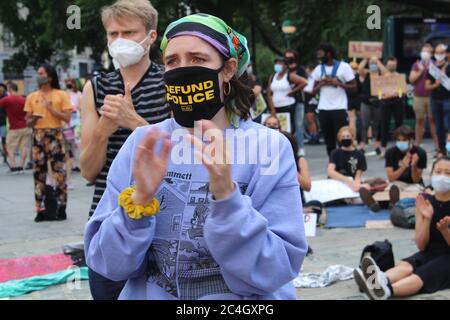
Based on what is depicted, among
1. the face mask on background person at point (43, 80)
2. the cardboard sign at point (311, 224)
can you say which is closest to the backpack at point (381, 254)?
the cardboard sign at point (311, 224)

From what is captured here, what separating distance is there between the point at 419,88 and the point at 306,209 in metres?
6.61

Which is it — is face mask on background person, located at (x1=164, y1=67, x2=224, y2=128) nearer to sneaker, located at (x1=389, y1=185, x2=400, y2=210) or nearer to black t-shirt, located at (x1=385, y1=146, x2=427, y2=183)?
sneaker, located at (x1=389, y1=185, x2=400, y2=210)

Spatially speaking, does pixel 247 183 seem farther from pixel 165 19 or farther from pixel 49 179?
pixel 165 19

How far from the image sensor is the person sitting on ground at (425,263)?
567cm

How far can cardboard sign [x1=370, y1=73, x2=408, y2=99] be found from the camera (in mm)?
14859

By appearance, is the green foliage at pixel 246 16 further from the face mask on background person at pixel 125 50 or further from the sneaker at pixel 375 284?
the face mask on background person at pixel 125 50

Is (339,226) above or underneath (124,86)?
underneath

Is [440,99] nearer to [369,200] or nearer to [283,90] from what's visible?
[283,90]

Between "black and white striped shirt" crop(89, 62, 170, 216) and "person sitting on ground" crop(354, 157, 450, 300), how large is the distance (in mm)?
2929

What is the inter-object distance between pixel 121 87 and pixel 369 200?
6.35m

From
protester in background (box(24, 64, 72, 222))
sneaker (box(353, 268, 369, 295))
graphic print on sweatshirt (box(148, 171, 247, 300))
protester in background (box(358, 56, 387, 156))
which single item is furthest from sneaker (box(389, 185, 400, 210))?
graphic print on sweatshirt (box(148, 171, 247, 300))

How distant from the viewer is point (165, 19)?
15852mm

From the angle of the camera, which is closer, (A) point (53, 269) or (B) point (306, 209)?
(A) point (53, 269)

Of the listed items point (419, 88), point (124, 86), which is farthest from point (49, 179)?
point (419, 88)
